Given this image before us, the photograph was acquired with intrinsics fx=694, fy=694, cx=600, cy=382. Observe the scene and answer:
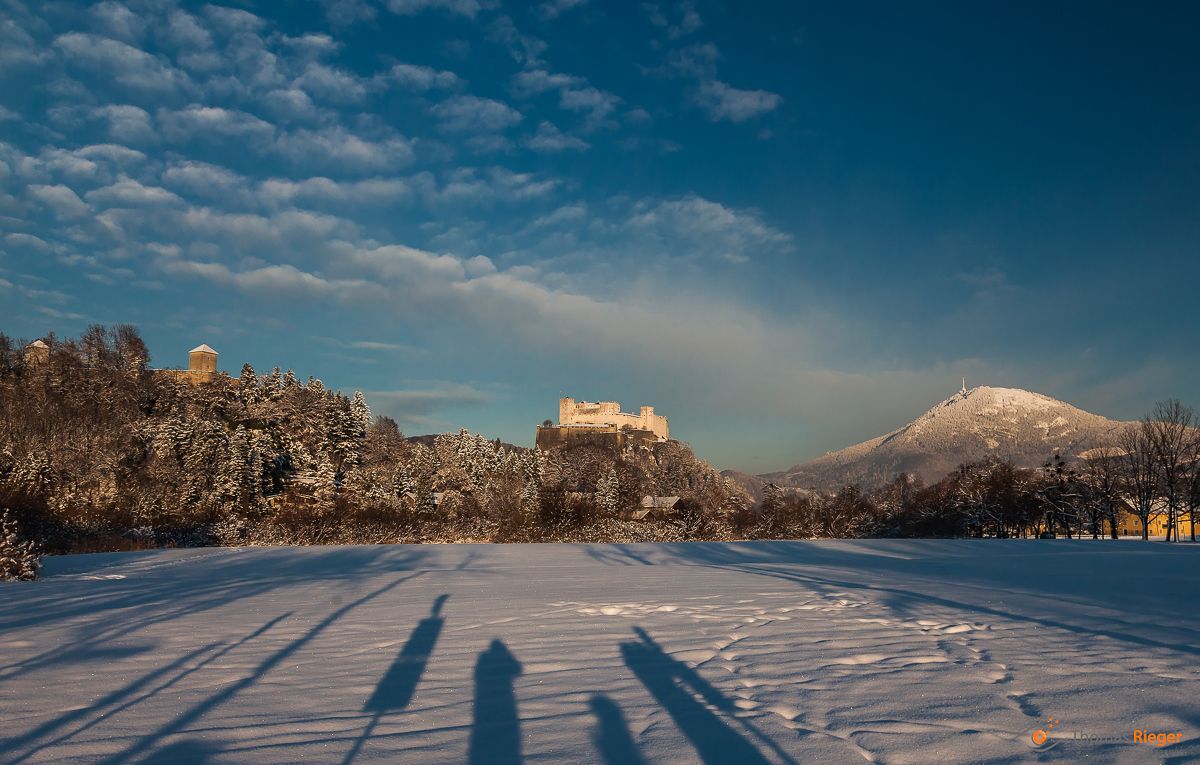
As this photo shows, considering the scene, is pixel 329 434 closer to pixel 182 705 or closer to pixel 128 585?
pixel 128 585

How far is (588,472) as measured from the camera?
73188mm

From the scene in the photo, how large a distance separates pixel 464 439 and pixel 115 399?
30139 mm

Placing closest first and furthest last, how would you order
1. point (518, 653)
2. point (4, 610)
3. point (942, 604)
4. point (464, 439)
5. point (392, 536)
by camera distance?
point (518, 653) < point (4, 610) < point (942, 604) < point (392, 536) < point (464, 439)

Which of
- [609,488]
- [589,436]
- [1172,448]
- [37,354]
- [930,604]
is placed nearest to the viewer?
[930,604]

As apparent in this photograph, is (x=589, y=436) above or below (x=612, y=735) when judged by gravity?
above

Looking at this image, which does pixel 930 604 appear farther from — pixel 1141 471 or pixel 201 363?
pixel 201 363

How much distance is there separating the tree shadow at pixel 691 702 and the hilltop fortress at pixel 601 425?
354 feet

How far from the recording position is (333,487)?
40062 mm

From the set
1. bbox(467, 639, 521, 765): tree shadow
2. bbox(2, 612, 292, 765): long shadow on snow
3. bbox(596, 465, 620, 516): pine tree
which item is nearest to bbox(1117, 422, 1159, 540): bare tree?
bbox(596, 465, 620, 516): pine tree

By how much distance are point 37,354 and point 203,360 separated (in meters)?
15.3

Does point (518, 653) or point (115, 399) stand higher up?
point (115, 399)

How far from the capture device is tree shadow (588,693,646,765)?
3.42 m

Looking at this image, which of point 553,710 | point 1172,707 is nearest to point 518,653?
point 553,710

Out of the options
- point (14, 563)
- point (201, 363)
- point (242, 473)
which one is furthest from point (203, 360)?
point (14, 563)
